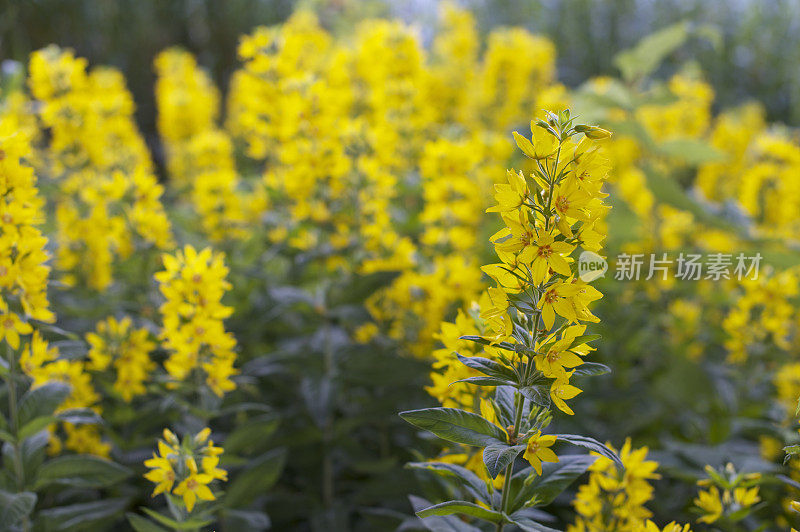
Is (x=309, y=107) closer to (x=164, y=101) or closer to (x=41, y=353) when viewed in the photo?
(x=41, y=353)

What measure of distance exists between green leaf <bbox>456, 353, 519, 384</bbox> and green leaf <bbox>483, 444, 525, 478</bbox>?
115 mm

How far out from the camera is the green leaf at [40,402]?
166 centimetres

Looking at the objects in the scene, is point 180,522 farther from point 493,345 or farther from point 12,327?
point 493,345

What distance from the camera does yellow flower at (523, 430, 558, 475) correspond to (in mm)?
1155

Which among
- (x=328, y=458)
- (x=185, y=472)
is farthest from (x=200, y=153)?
(x=185, y=472)

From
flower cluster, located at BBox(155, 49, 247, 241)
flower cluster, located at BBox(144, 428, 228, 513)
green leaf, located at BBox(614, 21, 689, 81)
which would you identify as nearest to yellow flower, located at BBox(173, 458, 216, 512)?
flower cluster, located at BBox(144, 428, 228, 513)

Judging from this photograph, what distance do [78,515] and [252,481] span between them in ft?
1.55

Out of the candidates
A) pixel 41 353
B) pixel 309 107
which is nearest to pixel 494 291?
pixel 41 353

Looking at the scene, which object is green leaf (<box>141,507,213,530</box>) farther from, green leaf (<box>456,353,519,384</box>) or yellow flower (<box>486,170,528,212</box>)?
yellow flower (<box>486,170,528,212</box>)

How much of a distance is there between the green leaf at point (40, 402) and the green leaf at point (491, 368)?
1.11 meters

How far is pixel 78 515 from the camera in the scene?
1.83 metres

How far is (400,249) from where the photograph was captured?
2.58m

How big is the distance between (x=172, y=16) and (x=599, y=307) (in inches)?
309

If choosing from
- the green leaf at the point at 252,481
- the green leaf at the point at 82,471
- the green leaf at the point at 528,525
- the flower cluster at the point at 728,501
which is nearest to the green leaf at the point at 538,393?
the green leaf at the point at 528,525
